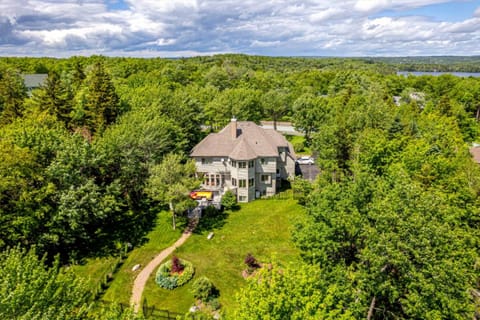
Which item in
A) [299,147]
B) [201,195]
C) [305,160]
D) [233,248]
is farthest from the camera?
[299,147]

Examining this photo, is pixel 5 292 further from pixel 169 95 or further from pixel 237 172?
pixel 169 95

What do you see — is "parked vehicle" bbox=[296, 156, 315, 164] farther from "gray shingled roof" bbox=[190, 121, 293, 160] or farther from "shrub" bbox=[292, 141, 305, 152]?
"gray shingled roof" bbox=[190, 121, 293, 160]

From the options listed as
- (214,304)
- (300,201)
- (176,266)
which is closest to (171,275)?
(176,266)

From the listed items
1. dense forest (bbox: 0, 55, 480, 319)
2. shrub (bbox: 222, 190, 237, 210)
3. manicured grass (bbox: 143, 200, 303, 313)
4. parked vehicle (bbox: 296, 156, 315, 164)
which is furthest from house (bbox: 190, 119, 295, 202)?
parked vehicle (bbox: 296, 156, 315, 164)

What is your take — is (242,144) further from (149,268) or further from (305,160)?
(149,268)

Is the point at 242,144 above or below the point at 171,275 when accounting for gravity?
above

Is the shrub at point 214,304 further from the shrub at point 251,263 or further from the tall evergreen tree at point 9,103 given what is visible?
the tall evergreen tree at point 9,103
